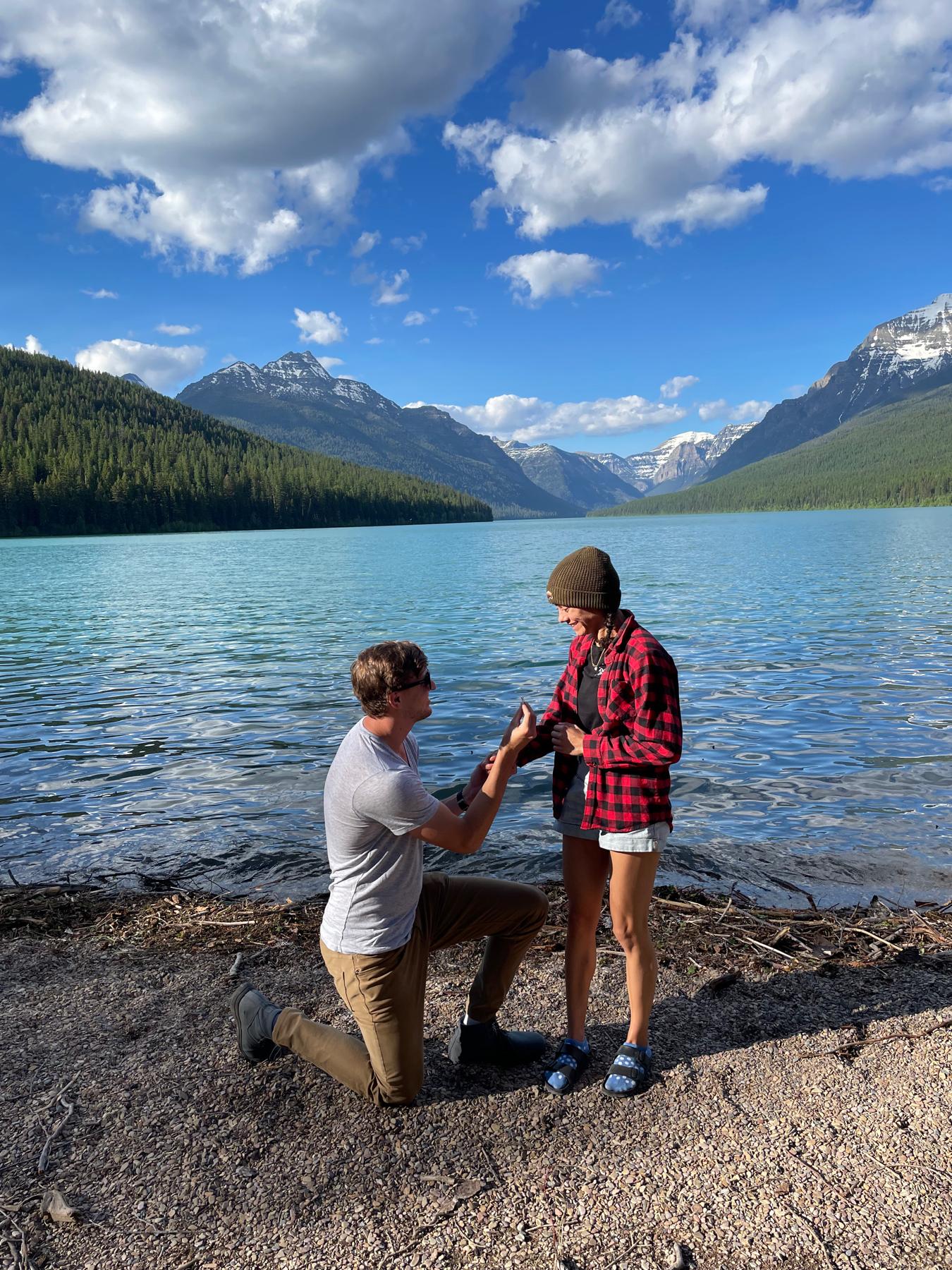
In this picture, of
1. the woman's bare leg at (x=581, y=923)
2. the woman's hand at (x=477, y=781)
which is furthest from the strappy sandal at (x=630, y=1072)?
the woman's hand at (x=477, y=781)

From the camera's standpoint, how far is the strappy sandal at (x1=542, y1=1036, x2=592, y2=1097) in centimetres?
473

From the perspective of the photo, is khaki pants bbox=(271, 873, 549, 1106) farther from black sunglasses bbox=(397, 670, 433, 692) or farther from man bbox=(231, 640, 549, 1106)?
black sunglasses bbox=(397, 670, 433, 692)

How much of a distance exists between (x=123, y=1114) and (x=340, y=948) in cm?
143

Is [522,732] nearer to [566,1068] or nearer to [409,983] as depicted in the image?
[409,983]

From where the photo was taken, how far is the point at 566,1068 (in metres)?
4.81

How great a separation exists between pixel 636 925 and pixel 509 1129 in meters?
1.23

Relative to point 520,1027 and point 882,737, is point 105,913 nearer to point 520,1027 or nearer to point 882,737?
point 520,1027

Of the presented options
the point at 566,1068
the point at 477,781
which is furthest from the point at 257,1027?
the point at 477,781

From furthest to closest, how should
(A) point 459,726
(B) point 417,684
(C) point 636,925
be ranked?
1. (A) point 459,726
2. (C) point 636,925
3. (B) point 417,684

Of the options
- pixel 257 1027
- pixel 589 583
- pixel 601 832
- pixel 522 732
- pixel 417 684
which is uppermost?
pixel 589 583

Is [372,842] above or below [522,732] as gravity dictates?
below

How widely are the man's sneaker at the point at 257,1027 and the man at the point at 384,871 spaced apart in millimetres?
23

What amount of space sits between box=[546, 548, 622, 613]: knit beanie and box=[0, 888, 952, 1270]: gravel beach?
268cm

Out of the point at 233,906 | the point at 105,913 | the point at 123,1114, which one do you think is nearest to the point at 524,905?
the point at 123,1114
